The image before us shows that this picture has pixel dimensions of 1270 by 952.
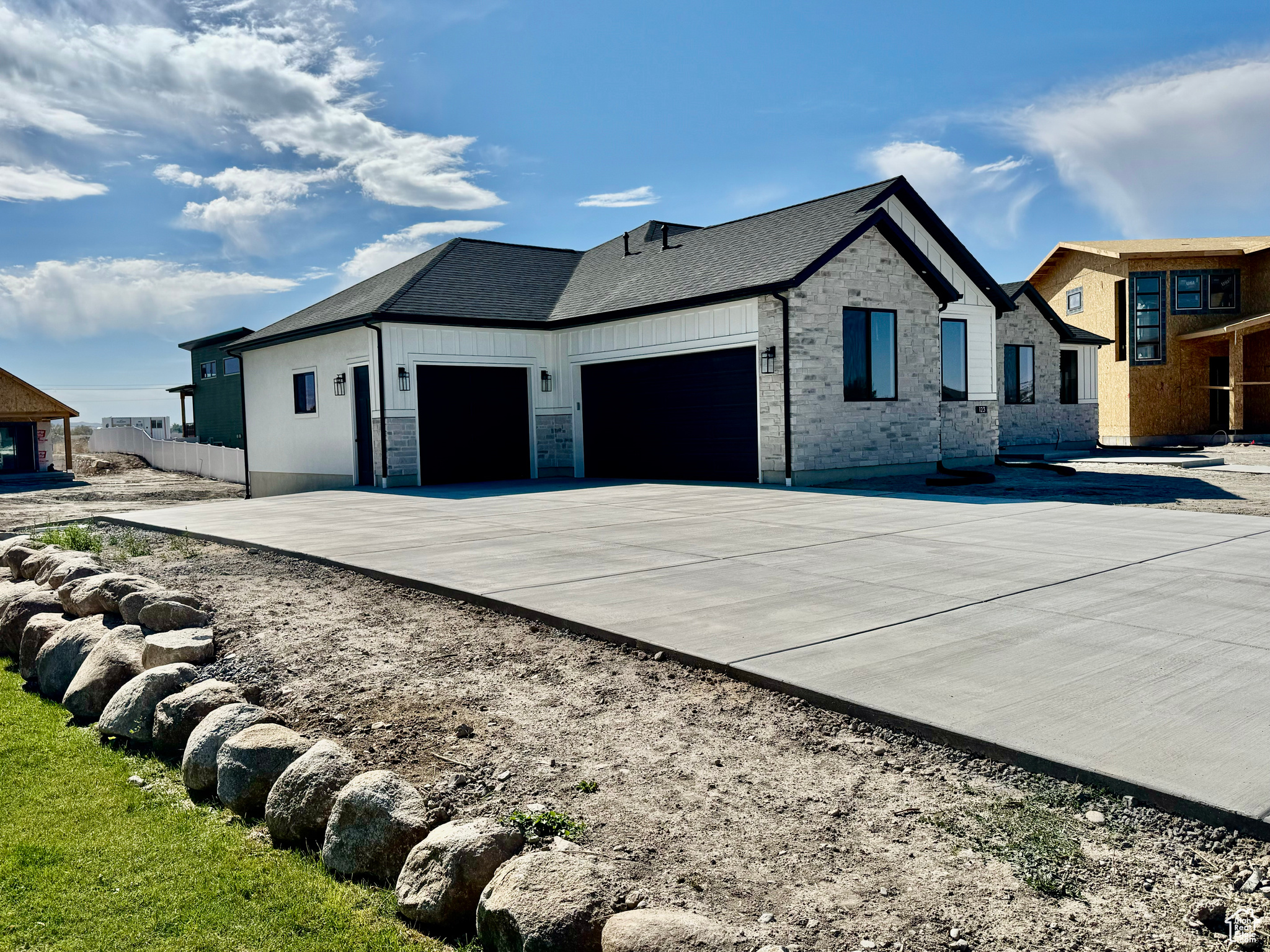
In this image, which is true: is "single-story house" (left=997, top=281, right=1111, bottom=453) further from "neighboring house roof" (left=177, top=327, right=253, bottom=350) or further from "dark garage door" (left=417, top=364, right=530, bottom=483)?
"neighboring house roof" (left=177, top=327, right=253, bottom=350)

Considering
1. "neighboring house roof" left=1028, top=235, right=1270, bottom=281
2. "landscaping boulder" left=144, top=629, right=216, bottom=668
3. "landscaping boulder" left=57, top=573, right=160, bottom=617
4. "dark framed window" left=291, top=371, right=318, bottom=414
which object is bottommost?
"landscaping boulder" left=144, top=629, right=216, bottom=668

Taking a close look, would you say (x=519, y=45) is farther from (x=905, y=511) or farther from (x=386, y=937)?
(x=386, y=937)

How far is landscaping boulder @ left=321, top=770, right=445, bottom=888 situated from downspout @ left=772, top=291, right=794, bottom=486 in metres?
12.9

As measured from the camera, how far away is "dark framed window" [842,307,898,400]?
54.3 ft

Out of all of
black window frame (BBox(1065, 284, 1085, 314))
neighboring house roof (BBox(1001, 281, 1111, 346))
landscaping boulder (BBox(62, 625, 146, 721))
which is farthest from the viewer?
black window frame (BBox(1065, 284, 1085, 314))

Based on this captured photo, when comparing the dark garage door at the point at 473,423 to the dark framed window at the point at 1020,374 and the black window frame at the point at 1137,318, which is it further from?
the black window frame at the point at 1137,318

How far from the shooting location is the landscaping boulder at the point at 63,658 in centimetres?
536

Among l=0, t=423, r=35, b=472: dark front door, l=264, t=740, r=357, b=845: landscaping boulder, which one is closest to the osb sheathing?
l=264, t=740, r=357, b=845: landscaping boulder

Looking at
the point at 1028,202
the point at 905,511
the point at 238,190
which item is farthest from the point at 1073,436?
the point at 238,190

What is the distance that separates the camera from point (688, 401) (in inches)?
684

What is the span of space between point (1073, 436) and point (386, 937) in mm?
27451

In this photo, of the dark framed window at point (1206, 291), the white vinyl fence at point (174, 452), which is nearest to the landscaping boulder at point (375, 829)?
the white vinyl fence at point (174, 452)

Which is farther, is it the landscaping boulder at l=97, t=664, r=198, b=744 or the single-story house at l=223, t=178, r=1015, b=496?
the single-story house at l=223, t=178, r=1015, b=496

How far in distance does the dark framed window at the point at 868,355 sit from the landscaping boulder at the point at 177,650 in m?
13.1
